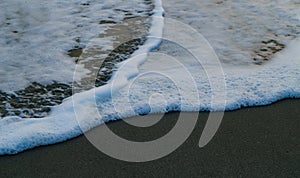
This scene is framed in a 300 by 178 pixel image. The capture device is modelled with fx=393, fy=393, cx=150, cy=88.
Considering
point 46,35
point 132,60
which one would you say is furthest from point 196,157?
point 46,35

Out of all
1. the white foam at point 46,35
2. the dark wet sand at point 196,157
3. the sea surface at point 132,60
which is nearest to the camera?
the dark wet sand at point 196,157

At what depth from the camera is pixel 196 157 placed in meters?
2.48

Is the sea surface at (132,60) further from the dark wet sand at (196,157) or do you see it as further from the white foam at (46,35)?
the dark wet sand at (196,157)

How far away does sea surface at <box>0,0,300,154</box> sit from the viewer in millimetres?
3006

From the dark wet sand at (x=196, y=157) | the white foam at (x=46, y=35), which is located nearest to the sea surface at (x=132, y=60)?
the white foam at (x=46, y=35)

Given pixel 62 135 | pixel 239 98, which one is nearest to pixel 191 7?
pixel 239 98

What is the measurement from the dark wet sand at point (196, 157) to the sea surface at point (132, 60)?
0.17 meters

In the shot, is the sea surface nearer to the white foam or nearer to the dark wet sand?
the white foam

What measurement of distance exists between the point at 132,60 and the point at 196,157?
1560mm

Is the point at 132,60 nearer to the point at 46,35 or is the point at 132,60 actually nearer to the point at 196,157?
the point at 46,35

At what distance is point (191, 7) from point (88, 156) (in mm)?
3239

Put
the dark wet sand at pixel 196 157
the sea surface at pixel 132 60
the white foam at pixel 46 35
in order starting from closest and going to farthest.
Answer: the dark wet sand at pixel 196 157
the sea surface at pixel 132 60
the white foam at pixel 46 35

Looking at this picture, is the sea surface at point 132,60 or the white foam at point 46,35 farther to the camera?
the white foam at point 46,35

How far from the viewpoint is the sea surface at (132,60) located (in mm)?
3006
